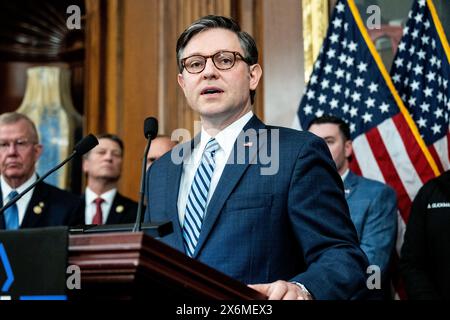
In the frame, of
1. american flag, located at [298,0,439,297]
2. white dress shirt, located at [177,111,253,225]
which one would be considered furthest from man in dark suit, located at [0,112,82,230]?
white dress shirt, located at [177,111,253,225]

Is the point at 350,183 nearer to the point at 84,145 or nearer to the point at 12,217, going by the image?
the point at 12,217

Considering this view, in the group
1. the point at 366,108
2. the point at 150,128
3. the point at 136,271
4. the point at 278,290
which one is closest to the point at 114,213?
the point at 366,108

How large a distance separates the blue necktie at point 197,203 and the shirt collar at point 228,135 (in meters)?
0.06

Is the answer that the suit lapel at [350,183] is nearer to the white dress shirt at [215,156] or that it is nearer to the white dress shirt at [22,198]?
the white dress shirt at [22,198]

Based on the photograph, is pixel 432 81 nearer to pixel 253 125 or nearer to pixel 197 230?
pixel 253 125

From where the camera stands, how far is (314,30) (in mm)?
5648

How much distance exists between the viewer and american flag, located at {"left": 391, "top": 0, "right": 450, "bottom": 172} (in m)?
5.14

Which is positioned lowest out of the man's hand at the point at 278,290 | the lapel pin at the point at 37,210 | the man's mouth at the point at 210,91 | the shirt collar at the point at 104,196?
the man's hand at the point at 278,290

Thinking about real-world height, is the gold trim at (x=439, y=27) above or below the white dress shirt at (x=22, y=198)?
above

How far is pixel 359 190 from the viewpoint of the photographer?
462 centimetres

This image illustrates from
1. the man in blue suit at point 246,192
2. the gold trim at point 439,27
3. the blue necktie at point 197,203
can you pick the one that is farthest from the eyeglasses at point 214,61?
the gold trim at point 439,27

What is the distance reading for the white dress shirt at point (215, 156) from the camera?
2.50 meters

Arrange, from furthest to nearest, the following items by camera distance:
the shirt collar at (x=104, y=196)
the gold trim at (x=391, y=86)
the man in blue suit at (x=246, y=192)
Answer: the shirt collar at (x=104, y=196), the gold trim at (x=391, y=86), the man in blue suit at (x=246, y=192)
